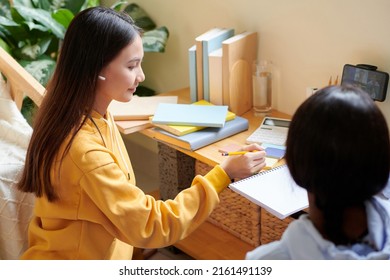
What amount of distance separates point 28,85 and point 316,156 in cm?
114

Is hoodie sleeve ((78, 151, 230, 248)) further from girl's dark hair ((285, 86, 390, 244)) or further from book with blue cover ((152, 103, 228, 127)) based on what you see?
girl's dark hair ((285, 86, 390, 244))

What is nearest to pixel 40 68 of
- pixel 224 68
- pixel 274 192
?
pixel 224 68

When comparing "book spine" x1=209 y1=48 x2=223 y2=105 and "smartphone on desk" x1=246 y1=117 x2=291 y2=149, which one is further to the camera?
"book spine" x1=209 y1=48 x2=223 y2=105

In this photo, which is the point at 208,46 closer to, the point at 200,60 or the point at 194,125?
the point at 200,60

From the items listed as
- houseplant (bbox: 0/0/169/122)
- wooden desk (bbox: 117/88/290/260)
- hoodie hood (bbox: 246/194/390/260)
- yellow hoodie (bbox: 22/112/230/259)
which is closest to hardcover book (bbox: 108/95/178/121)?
wooden desk (bbox: 117/88/290/260)


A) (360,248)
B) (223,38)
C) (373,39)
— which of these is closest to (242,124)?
(223,38)

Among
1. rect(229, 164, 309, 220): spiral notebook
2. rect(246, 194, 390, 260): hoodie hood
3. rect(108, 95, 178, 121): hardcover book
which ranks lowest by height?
rect(229, 164, 309, 220): spiral notebook

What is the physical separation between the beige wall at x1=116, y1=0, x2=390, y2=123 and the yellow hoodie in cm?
60

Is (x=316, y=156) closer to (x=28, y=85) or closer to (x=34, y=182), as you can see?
(x=34, y=182)

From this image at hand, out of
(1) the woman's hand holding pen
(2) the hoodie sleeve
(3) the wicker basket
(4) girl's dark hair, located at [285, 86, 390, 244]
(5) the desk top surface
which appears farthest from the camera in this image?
(3) the wicker basket

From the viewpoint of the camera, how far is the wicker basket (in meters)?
1.72

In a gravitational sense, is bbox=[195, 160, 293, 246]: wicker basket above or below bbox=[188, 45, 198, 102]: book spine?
below

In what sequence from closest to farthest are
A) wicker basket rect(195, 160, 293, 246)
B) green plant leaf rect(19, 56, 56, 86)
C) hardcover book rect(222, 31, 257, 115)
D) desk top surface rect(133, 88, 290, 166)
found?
desk top surface rect(133, 88, 290, 166)
wicker basket rect(195, 160, 293, 246)
hardcover book rect(222, 31, 257, 115)
green plant leaf rect(19, 56, 56, 86)
